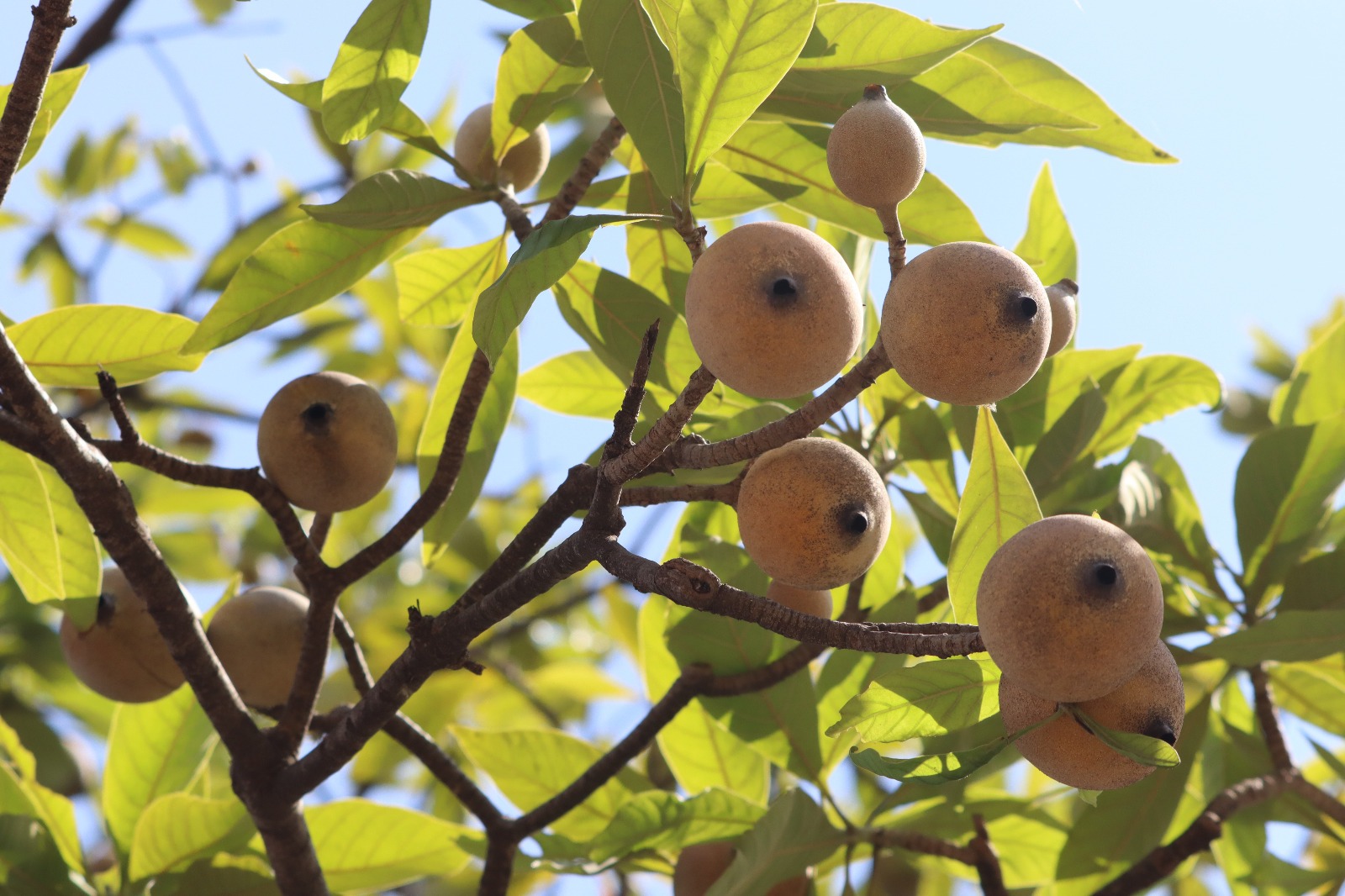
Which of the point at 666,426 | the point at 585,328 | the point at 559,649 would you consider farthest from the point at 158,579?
the point at 559,649

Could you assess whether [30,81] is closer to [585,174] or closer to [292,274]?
[292,274]

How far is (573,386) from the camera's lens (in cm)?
239

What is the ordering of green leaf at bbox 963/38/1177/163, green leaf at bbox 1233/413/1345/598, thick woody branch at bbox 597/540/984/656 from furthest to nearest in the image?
green leaf at bbox 1233/413/1345/598, green leaf at bbox 963/38/1177/163, thick woody branch at bbox 597/540/984/656

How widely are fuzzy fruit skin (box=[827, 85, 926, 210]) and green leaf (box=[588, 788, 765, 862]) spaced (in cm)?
104

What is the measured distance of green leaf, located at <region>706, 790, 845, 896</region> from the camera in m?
1.74

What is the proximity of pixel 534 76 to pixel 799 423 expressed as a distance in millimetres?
925

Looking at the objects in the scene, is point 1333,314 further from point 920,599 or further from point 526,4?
point 526,4

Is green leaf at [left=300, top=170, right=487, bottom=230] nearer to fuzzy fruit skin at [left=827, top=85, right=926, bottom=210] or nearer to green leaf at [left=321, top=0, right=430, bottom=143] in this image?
green leaf at [left=321, top=0, right=430, bottom=143]

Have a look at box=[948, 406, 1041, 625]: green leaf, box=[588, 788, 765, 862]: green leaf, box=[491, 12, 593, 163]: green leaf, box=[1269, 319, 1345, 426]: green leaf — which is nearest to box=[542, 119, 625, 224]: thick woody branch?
box=[491, 12, 593, 163]: green leaf

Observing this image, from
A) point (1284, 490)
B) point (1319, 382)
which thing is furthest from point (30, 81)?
point (1319, 382)

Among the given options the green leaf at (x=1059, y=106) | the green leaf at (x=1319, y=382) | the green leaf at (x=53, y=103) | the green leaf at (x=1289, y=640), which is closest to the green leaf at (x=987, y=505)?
the green leaf at (x=1059, y=106)

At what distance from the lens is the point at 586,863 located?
80.7 inches

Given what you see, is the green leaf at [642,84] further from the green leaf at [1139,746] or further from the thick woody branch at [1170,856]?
the thick woody branch at [1170,856]

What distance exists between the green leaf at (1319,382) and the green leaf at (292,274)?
71.1 inches
